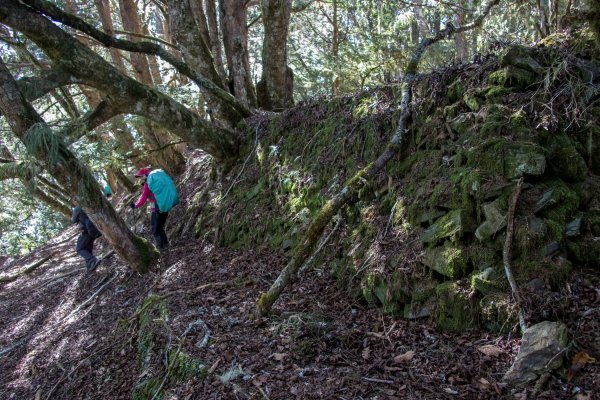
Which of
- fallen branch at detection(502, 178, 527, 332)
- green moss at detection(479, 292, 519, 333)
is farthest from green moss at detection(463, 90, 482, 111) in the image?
green moss at detection(479, 292, 519, 333)

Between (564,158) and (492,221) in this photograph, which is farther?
(564,158)

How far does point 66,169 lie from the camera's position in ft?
19.9

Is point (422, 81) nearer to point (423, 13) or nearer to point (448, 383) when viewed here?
point (448, 383)

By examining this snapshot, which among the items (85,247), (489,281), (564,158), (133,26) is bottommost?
(489,281)

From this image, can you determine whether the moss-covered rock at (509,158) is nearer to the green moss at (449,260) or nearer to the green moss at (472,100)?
the green moss at (472,100)

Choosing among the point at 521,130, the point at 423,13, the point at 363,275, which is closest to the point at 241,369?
the point at 363,275

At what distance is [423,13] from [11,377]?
13.0 m

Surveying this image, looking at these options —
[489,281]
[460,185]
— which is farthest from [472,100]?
[489,281]

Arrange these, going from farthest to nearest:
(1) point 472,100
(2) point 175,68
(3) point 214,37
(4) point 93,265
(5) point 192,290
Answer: (3) point 214,37 < (2) point 175,68 < (4) point 93,265 < (5) point 192,290 < (1) point 472,100

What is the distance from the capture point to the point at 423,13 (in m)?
12.6

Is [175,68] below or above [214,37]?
below

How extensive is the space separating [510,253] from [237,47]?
26.6 feet

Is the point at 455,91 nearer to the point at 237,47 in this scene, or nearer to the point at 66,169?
the point at 66,169

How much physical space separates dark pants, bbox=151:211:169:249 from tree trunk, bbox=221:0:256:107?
3.40 metres
